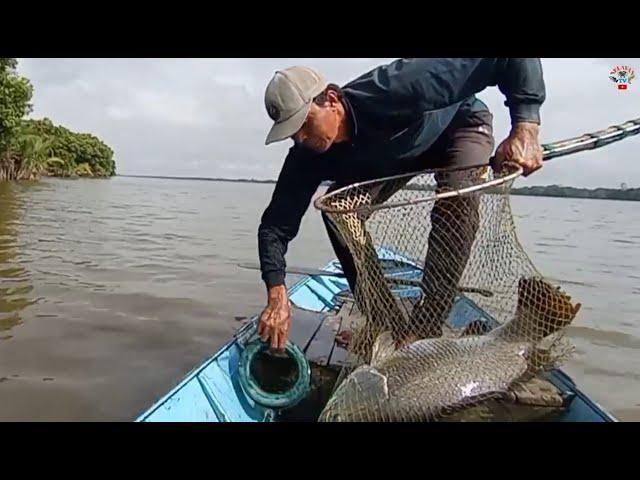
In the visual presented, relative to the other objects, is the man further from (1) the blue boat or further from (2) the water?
(2) the water

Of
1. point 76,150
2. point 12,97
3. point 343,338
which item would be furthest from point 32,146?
point 343,338

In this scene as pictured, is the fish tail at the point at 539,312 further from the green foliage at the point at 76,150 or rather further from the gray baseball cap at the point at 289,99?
the green foliage at the point at 76,150

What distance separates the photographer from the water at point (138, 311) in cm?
414

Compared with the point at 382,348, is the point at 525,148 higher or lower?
higher

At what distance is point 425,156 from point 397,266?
1023 mm

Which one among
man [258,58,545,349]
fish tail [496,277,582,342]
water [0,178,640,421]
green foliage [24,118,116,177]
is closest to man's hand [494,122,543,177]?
man [258,58,545,349]

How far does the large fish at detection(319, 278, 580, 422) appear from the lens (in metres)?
2.46

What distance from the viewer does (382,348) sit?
2.92m

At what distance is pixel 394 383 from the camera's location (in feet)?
8.27

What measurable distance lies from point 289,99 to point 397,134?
62 centimetres

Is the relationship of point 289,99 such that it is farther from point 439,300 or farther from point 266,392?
point 266,392

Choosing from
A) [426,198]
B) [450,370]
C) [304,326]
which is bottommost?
[304,326]

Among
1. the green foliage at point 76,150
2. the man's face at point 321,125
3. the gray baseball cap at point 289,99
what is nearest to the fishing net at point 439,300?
the man's face at point 321,125

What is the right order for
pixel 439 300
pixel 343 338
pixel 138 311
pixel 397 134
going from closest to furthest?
pixel 397 134
pixel 439 300
pixel 343 338
pixel 138 311
